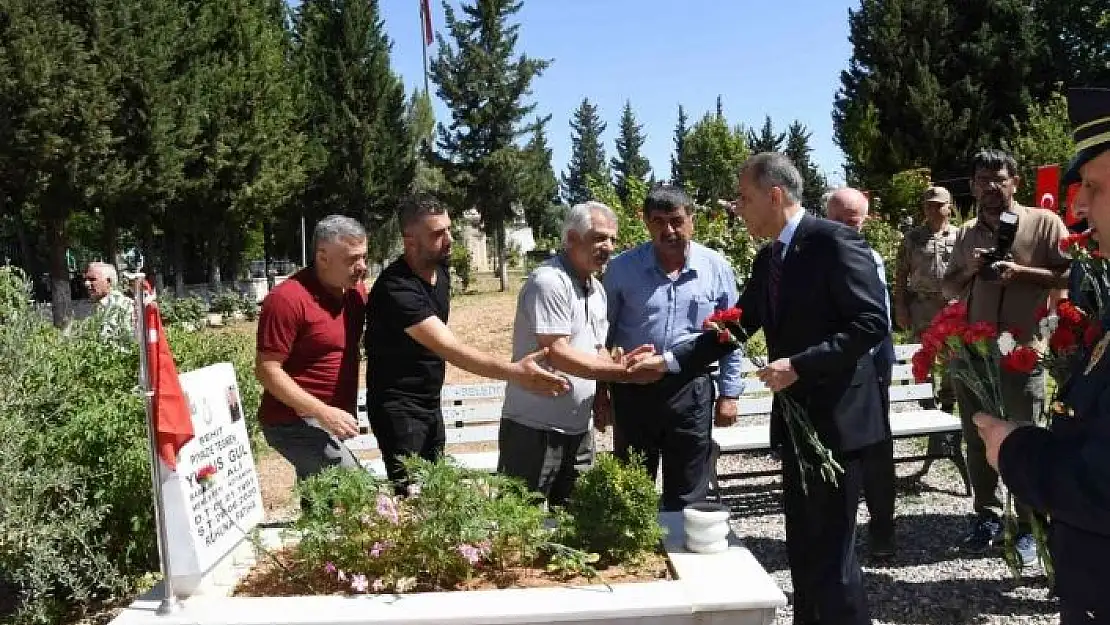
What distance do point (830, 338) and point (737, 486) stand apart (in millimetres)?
3522

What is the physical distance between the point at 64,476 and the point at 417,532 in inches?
79.9

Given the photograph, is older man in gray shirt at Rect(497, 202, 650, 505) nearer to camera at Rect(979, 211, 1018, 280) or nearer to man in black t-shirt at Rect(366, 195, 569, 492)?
man in black t-shirt at Rect(366, 195, 569, 492)

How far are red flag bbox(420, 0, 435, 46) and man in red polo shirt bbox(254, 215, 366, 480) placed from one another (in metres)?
28.8

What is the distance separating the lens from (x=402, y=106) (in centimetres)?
3959

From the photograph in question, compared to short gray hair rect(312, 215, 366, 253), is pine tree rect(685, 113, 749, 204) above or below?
above

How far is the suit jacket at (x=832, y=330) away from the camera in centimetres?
302

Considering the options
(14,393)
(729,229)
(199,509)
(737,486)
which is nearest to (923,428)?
(737,486)

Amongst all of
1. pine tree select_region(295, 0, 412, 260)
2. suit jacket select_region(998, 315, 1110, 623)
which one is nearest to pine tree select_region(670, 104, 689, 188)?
pine tree select_region(295, 0, 412, 260)

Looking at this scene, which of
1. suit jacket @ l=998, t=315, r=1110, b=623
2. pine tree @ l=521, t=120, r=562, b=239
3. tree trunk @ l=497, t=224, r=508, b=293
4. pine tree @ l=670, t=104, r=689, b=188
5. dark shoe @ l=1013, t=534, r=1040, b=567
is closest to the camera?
suit jacket @ l=998, t=315, r=1110, b=623

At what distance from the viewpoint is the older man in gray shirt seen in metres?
3.63

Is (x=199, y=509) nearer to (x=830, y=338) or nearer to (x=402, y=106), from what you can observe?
(x=830, y=338)

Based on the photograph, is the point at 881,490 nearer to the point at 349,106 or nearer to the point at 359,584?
the point at 359,584

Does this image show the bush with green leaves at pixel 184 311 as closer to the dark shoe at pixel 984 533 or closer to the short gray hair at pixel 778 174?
the dark shoe at pixel 984 533

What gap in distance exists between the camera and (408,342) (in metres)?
3.74
